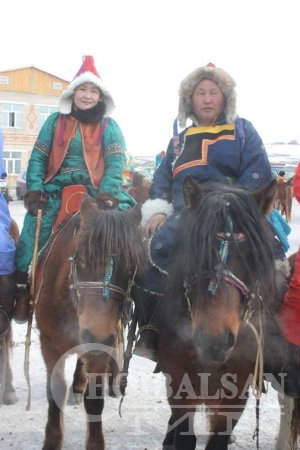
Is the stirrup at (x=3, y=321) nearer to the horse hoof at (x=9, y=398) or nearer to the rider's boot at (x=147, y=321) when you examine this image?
the horse hoof at (x=9, y=398)

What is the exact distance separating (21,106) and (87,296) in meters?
39.5

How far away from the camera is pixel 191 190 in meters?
2.78

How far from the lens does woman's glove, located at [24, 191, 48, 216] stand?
4.03m

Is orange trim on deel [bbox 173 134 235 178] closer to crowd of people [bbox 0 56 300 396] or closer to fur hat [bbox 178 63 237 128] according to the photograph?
crowd of people [bbox 0 56 300 396]

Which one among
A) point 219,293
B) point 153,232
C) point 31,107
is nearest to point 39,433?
point 153,232

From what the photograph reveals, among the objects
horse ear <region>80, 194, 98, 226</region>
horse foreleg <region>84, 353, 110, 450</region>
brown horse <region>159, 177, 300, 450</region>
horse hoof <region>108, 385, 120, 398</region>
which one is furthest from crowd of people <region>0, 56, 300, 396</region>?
horse hoof <region>108, 385, 120, 398</region>

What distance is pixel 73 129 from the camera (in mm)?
4223

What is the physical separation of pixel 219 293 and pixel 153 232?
1233mm

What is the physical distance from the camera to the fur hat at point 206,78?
11.8ft

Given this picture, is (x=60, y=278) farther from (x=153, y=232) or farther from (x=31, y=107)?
→ (x=31, y=107)

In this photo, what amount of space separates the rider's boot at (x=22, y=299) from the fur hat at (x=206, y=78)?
1.77 metres

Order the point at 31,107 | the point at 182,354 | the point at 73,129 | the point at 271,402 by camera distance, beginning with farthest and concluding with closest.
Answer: the point at 31,107
the point at 271,402
the point at 73,129
the point at 182,354

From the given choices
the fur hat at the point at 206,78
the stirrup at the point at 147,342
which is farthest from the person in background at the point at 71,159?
the stirrup at the point at 147,342

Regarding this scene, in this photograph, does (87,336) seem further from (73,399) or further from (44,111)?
(44,111)
